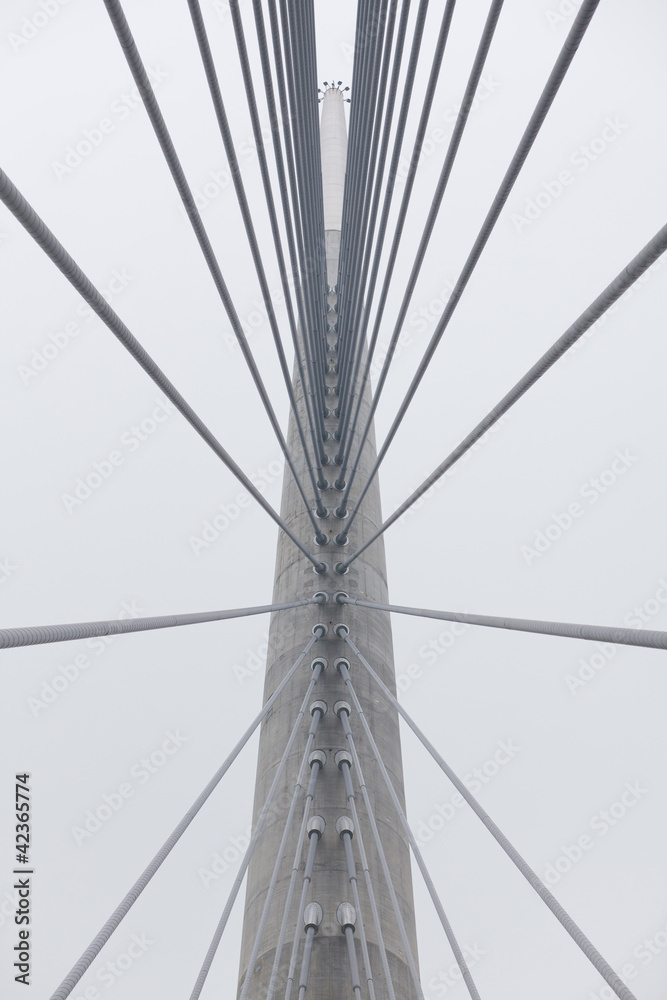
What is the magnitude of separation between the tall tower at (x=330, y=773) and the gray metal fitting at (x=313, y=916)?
53mm

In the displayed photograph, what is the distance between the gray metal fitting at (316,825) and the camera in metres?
7.51

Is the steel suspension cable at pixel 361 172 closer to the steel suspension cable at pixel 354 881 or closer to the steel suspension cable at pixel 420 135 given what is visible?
the steel suspension cable at pixel 420 135

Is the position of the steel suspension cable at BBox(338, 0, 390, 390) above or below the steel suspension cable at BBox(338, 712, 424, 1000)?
above

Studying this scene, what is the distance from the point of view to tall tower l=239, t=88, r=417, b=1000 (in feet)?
22.9

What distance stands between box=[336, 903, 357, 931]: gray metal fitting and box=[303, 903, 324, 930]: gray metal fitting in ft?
0.51

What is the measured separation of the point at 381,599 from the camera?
32.1 ft

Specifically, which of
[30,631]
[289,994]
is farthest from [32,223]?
[289,994]

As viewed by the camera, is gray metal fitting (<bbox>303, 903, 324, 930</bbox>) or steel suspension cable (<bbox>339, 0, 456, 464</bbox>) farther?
gray metal fitting (<bbox>303, 903, 324, 930</bbox>)

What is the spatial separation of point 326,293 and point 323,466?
3414 millimetres

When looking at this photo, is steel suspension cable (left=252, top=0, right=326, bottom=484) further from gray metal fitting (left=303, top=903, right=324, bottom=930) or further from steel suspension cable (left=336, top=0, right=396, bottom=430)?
gray metal fitting (left=303, top=903, right=324, bottom=930)

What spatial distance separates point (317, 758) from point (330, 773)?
23 centimetres

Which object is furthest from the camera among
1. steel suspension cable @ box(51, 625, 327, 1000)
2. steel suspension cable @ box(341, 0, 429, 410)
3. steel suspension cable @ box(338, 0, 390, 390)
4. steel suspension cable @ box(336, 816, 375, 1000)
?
steel suspension cable @ box(338, 0, 390, 390)

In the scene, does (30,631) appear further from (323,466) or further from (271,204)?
(323,466)

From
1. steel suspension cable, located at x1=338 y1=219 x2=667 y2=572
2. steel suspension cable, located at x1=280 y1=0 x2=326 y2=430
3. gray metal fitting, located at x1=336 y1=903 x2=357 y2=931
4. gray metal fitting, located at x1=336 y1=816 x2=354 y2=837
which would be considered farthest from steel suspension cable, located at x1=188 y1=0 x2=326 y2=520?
gray metal fitting, located at x1=336 y1=903 x2=357 y2=931
